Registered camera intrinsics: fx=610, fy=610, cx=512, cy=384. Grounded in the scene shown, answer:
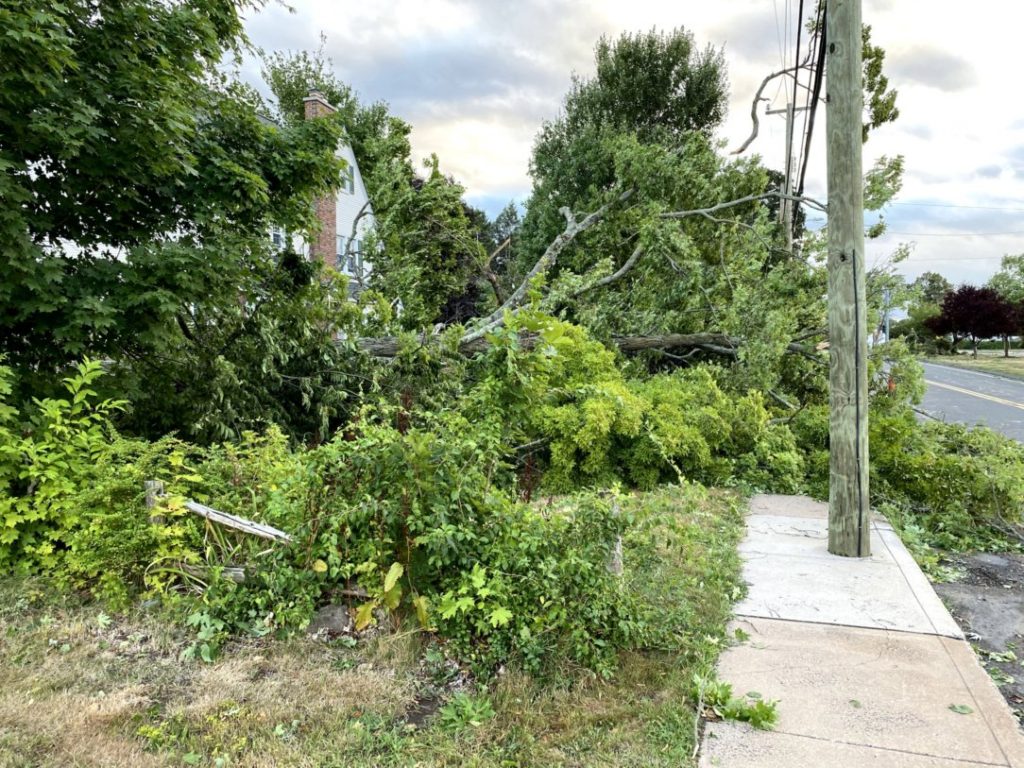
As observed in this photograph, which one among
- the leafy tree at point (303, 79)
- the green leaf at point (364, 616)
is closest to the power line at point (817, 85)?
the green leaf at point (364, 616)

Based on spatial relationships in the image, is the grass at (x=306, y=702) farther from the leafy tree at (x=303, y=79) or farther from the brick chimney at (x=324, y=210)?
the leafy tree at (x=303, y=79)

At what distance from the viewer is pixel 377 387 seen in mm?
6668

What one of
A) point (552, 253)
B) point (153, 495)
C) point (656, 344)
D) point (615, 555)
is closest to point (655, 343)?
point (656, 344)

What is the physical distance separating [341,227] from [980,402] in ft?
69.1

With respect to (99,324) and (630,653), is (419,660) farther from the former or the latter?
(99,324)

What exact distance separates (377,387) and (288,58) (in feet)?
97.8

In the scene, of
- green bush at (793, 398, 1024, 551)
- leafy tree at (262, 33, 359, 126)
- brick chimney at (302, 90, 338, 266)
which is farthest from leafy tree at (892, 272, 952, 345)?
leafy tree at (262, 33, 359, 126)

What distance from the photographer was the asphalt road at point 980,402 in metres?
10.6

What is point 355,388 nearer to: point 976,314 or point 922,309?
point 922,309

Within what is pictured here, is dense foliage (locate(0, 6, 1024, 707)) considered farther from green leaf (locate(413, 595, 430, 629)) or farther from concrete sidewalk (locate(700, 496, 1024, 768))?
concrete sidewalk (locate(700, 496, 1024, 768))

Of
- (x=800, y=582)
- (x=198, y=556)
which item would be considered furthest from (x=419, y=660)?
(x=800, y=582)

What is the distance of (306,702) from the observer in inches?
96.3

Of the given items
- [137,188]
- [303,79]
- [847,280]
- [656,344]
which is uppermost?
[303,79]

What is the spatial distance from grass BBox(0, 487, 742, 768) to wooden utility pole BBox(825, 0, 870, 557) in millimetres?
1513
